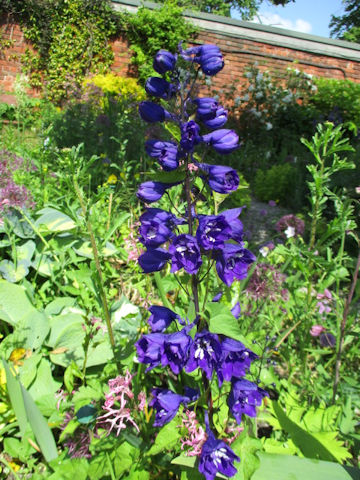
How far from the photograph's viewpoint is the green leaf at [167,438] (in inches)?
39.2

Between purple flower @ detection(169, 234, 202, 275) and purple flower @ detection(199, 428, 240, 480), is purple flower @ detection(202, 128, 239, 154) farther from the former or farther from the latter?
purple flower @ detection(199, 428, 240, 480)

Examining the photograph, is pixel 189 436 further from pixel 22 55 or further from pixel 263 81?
pixel 22 55

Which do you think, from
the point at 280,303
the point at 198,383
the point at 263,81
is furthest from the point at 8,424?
the point at 263,81

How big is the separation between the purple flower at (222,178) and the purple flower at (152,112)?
0.60ft

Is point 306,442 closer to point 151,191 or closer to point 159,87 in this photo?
point 151,191

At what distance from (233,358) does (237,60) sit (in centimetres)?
973

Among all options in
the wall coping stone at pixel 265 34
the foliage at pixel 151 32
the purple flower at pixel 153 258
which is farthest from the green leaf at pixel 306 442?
the wall coping stone at pixel 265 34

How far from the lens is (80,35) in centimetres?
853

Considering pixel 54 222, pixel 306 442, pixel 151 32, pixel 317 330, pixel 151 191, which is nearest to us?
pixel 151 191

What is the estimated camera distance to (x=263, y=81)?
27.5 feet

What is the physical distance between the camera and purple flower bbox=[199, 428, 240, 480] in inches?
34.7

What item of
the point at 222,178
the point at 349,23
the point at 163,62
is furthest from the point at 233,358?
the point at 349,23

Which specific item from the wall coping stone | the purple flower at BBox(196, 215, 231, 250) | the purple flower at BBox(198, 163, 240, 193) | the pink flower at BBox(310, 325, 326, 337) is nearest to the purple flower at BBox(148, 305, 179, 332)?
the purple flower at BBox(196, 215, 231, 250)

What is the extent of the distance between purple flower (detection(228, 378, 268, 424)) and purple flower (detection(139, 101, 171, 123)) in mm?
786
